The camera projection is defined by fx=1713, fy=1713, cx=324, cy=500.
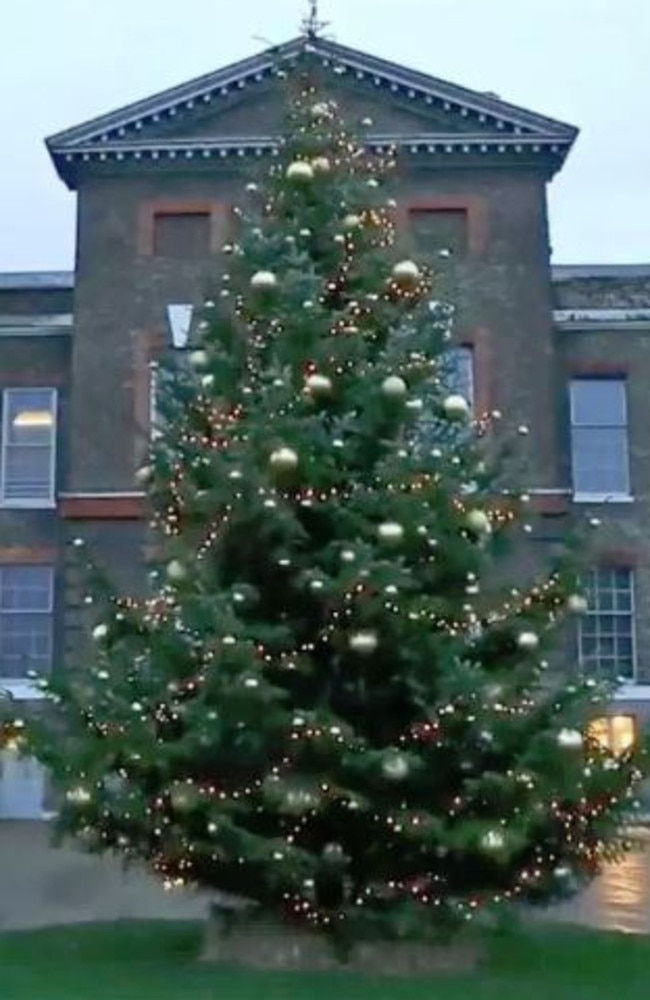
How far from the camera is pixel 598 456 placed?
3219 centimetres

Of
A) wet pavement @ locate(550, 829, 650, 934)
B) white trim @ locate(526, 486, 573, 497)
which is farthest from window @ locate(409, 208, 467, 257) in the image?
wet pavement @ locate(550, 829, 650, 934)

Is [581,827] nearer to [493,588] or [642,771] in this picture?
[642,771]

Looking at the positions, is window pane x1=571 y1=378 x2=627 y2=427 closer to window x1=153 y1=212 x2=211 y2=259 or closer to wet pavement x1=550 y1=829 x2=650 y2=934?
window x1=153 y1=212 x2=211 y2=259

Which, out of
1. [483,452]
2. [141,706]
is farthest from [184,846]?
[483,452]

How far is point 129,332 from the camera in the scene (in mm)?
31250

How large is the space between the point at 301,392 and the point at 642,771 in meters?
3.66

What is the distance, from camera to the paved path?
17.2m

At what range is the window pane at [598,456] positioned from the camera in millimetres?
32094

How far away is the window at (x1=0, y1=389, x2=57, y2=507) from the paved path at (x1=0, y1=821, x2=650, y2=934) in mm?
8859

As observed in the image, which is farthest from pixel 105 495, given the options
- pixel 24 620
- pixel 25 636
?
pixel 25 636

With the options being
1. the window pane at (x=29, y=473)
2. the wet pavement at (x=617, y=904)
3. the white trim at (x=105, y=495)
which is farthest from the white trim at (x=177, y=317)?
the wet pavement at (x=617, y=904)

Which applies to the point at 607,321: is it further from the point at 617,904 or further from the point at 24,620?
the point at 617,904

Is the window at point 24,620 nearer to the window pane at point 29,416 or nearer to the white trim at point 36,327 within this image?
the window pane at point 29,416

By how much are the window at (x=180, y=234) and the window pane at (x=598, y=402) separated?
7.43 meters
